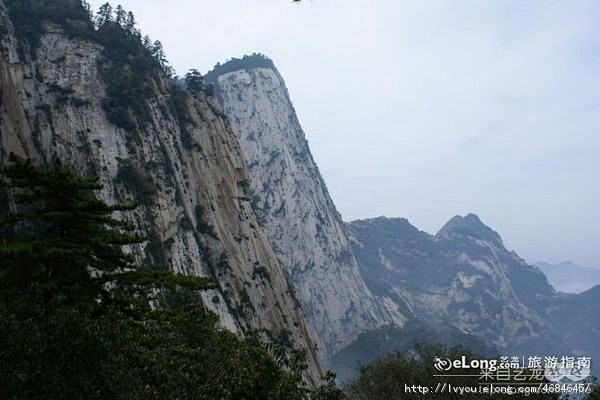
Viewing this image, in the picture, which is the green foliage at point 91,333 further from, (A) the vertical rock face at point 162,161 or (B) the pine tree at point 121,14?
(B) the pine tree at point 121,14

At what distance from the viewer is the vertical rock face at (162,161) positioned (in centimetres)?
5656

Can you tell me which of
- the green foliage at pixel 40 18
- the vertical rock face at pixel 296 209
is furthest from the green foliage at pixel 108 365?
the vertical rock face at pixel 296 209

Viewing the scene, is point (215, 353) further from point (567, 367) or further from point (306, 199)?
point (306, 199)

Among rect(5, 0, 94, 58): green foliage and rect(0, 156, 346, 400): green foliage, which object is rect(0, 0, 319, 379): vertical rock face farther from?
rect(0, 156, 346, 400): green foliage

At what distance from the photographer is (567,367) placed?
26141 millimetres

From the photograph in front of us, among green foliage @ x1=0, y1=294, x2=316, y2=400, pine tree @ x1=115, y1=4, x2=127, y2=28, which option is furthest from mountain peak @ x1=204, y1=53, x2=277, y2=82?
green foliage @ x1=0, y1=294, x2=316, y2=400

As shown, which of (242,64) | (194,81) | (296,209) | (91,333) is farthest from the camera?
(242,64)

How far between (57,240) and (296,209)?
122m

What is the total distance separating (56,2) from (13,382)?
83.3 m

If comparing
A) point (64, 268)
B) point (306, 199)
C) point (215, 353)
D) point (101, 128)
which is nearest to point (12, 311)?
point (64, 268)

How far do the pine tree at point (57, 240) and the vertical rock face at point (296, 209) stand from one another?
360 ft

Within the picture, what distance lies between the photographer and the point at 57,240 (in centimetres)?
1866

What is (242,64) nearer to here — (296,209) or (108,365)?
(296,209)

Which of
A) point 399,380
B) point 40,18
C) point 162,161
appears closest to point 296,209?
point 162,161
